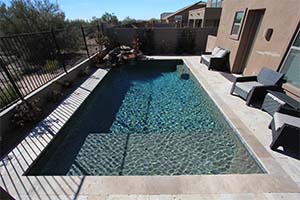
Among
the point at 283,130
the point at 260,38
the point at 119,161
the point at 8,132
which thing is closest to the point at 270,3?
the point at 260,38

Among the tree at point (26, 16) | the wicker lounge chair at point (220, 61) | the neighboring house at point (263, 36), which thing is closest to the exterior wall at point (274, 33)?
the neighboring house at point (263, 36)

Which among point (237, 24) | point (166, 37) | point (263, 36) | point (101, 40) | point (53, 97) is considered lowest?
point (53, 97)

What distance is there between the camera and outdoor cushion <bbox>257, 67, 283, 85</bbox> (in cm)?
421

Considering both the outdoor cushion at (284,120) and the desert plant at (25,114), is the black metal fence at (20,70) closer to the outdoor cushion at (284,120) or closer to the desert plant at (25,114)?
the desert plant at (25,114)

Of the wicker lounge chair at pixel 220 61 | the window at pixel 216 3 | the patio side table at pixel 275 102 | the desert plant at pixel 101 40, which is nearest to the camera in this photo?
the patio side table at pixel 275 102

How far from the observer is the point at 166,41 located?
11.1 m

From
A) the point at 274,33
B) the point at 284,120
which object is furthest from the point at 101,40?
the point at 284,120

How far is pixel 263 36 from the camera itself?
513 cm

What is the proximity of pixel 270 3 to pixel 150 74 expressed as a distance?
5197 mm

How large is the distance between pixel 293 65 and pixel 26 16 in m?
14.0

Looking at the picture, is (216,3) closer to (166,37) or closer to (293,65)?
(166,37)

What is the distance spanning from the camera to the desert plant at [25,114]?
3.49 meters

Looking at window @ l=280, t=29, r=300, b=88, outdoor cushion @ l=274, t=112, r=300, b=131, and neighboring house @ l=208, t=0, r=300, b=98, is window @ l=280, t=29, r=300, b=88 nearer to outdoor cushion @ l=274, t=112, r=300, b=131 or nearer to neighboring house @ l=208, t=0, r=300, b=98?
neighboring house @ l=208, t=0, r=300, b=98

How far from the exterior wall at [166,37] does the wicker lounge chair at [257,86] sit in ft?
23.4
